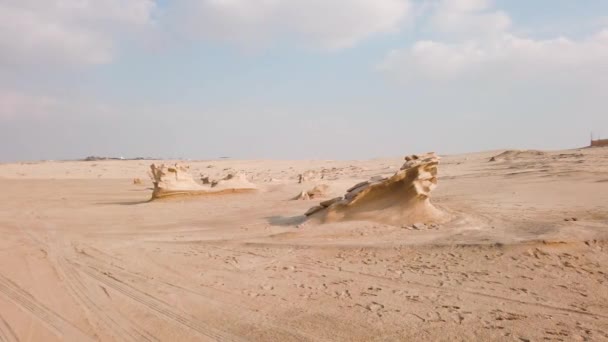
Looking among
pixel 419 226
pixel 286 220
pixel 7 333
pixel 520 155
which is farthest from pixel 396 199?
pixel 520 155

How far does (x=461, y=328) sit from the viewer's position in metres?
3.25

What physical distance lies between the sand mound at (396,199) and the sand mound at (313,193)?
317 cm

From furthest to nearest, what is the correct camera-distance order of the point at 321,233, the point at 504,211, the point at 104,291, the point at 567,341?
the point at 504,211
the point at 321,233
the point at 104,291
the point at 567,341

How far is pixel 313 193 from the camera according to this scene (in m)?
11.0

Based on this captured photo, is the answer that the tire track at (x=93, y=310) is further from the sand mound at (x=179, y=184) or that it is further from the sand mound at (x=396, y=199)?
the sand mound at (x=179, y=184)

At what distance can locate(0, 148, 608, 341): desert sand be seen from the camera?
3.40 m

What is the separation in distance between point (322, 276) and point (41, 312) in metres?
2.62

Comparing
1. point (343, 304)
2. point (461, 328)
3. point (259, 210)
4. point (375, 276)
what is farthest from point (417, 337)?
point (259, 210)

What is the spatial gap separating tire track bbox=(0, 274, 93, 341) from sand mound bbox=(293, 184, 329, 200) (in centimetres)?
666

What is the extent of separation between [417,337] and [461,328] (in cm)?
36

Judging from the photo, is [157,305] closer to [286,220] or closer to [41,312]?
[41,312]

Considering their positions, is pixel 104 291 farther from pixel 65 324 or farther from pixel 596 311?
pixel 596 311

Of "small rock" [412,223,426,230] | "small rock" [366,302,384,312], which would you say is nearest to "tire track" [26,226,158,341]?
"small rock" [366,302,384,312]

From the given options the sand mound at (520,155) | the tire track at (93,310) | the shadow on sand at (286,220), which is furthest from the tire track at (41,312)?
the sand mound at (520,155)
